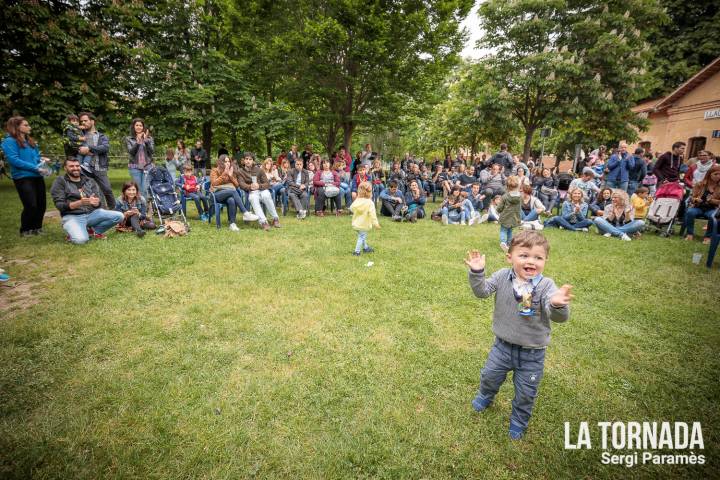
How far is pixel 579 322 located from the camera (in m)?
4.06

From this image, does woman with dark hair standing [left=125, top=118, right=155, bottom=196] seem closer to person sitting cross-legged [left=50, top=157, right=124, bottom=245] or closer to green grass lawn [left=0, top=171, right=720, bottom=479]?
person sitting cross-legged [left=50, top=157, right=124, bottom=245]

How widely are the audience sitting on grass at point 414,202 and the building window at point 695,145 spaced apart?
22.7m

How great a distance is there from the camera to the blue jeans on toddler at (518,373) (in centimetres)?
229

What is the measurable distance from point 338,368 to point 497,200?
9.46 m

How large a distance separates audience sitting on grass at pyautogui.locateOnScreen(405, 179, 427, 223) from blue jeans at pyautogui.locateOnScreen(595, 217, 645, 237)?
198 inches

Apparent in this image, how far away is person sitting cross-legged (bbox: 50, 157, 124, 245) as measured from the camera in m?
6.24

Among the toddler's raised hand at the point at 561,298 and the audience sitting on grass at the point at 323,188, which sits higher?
the audience sitting on grass at the point at 323,188

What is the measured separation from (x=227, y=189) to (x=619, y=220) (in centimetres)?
1081

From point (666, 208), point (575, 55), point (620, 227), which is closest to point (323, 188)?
point (620, 227)

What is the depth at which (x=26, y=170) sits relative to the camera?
6.47m

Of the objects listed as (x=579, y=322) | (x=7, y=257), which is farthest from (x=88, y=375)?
(x=579, y=322)

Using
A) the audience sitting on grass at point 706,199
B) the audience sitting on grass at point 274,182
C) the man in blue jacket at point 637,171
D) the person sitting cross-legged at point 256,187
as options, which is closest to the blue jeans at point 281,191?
the audience sitting on grass at point 274,182

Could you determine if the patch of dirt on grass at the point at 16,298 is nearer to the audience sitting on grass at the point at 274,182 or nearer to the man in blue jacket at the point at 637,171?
the audience sitting on grass at the point at 274,182

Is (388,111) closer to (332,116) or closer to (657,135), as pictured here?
(332,116)
